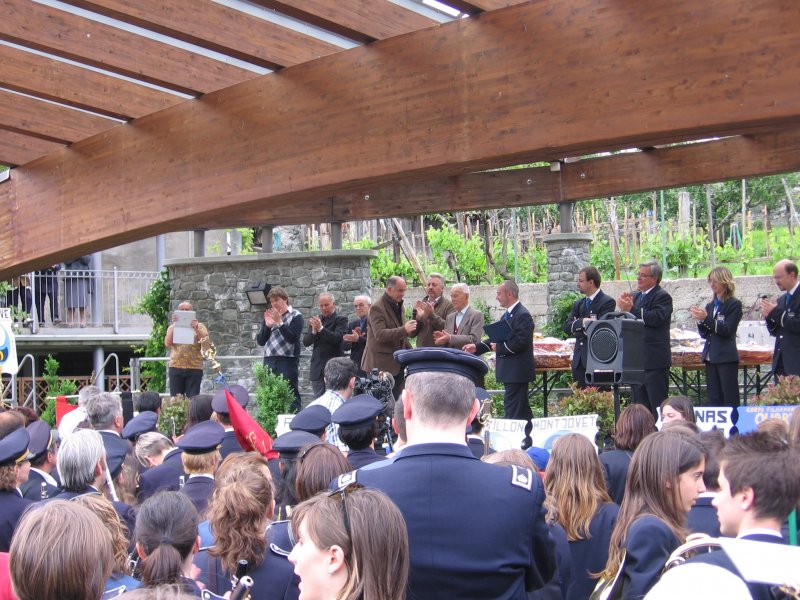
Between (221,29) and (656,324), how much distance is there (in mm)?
4728

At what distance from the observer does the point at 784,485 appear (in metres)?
2.38

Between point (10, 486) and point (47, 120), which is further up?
point (47, 120)

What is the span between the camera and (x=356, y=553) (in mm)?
2275

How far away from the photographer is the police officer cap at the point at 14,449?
4.14 m

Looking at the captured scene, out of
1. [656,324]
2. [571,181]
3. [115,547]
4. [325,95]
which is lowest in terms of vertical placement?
[115,547]

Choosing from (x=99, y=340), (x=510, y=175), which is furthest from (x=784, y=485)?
(x=99, y=340)

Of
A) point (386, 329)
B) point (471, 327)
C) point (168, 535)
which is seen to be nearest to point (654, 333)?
point (471, 327)

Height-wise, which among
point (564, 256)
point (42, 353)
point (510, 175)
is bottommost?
point (42, 353)

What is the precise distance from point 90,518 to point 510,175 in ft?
37.0

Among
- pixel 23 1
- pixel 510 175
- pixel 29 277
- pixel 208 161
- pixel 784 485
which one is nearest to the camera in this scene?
pixel 784 485

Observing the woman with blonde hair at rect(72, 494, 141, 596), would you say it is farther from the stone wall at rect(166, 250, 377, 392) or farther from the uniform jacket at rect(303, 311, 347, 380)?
the stone wall at rect(166, 250, 377, 392)

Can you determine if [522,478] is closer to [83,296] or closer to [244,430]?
[244,430]

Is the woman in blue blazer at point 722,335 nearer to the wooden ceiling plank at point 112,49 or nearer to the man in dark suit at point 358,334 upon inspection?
the man in dark suit at point 358,334

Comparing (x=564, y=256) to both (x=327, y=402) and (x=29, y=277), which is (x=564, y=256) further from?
(x=29, y=277)
